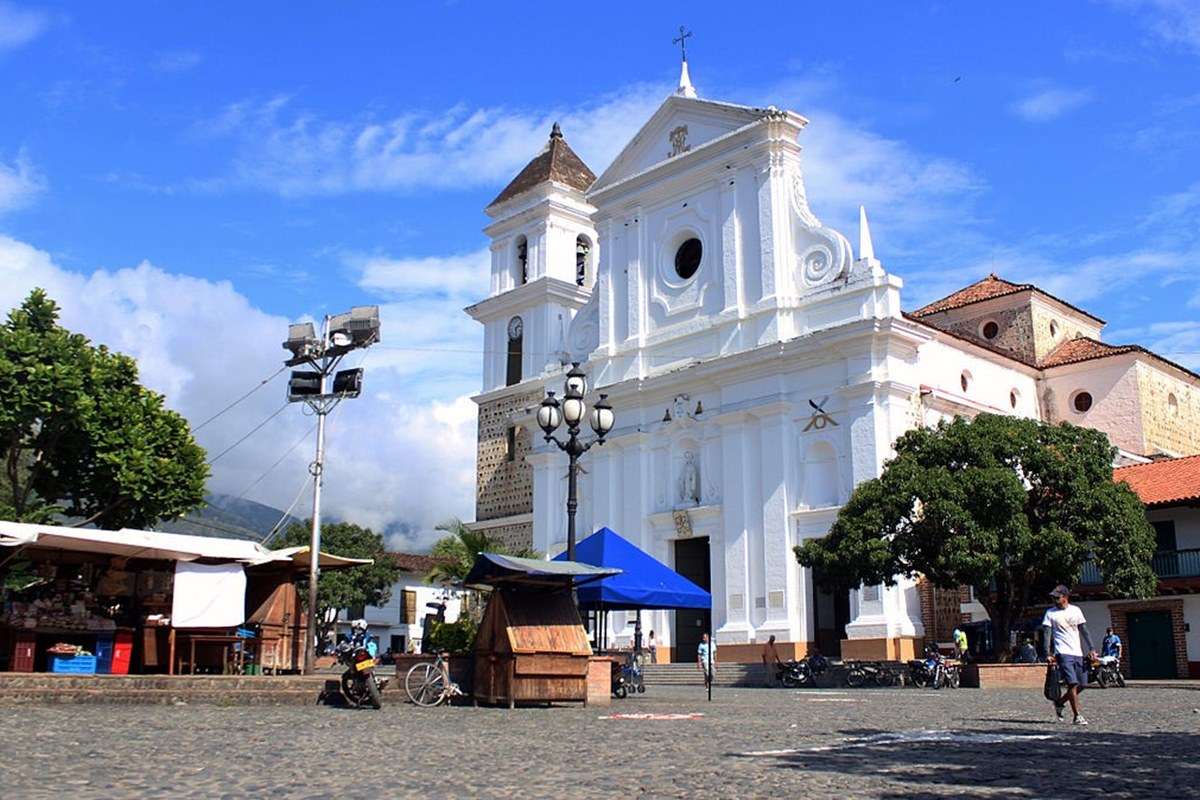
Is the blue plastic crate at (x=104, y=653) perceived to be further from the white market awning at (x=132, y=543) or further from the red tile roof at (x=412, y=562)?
the red tile roof at (x=412, y=562)

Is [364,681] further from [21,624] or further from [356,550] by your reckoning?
[356,550]

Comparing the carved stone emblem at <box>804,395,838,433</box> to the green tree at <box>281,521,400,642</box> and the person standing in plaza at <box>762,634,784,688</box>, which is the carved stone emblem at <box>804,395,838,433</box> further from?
the green tree at <box>281,521,400,642</box>

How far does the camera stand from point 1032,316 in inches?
1597

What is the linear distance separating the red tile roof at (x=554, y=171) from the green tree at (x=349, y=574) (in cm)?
1817

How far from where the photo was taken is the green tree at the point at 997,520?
944 inches

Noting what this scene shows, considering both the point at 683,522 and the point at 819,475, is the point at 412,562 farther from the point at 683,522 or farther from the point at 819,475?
the point at 819,475

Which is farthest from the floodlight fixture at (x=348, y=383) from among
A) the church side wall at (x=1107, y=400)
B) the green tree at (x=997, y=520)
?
the church side wall at (x=1107, y=400)

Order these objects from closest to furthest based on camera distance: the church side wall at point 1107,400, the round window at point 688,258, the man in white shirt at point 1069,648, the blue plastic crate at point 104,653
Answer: the man in white shirt at point 1069,648 → the blue plastic crate at point 104,653 → the round window at point 688,258 → the church side wall at point 1107,400

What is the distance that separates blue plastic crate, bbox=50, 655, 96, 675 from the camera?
1520 cm

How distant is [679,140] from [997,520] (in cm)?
1716

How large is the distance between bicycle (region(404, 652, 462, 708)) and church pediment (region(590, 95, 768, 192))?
22707 millimetres

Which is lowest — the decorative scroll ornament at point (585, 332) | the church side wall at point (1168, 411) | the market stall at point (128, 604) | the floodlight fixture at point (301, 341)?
the market stall at point (128, 604)

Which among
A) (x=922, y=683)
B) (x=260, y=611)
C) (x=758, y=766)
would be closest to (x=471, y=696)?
(x=260, y=611)

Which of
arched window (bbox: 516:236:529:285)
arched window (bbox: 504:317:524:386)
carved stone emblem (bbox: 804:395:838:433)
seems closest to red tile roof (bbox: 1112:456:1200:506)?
carved stone emblem (bbox: 804:395:838:433)
